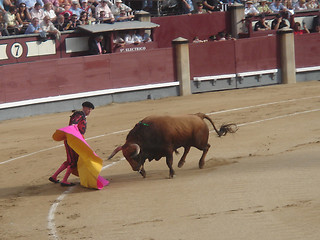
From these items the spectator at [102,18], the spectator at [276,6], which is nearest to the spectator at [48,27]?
the spectator at [102,18]

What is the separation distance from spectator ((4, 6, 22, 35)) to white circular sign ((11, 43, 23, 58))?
368 millimetres

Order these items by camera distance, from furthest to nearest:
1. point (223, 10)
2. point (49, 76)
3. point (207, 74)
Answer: point (223, 10)
point (207, 74)
point (49, 76)

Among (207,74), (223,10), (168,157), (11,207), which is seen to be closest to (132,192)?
(168,157)

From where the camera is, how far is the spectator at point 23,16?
1844 cm

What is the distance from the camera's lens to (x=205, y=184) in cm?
955

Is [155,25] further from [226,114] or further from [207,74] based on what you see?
[226,114]

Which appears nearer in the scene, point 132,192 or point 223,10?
point 132,192

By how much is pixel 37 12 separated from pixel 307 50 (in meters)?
8.45

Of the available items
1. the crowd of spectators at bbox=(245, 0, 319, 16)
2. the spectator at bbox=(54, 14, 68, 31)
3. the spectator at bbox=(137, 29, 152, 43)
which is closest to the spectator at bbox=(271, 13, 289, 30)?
the crowd of spectators at bbox=(245, 0, 319, 16)

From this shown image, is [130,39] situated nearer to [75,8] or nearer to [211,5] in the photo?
[75,8]

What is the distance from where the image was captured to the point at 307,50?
22.4 m

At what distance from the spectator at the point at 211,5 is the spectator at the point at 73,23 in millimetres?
5356

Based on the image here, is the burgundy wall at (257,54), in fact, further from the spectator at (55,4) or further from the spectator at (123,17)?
the spectator at (55,4)

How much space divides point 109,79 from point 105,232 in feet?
38.9
